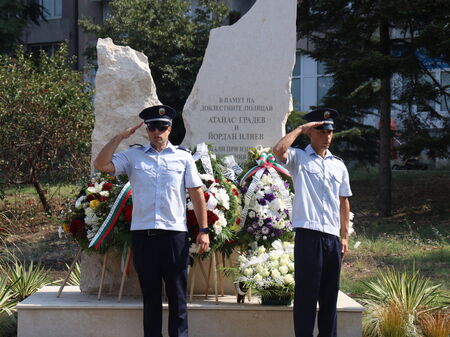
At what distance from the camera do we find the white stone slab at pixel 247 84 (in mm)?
7312

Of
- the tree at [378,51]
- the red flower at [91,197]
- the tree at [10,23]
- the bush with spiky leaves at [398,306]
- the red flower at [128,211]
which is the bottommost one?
the bush with spiky leaves at [398,306]

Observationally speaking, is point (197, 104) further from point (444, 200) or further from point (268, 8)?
point (444, 200)

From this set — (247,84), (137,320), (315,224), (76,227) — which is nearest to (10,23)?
(247,84)

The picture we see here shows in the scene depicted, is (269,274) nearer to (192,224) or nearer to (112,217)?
(192,224)

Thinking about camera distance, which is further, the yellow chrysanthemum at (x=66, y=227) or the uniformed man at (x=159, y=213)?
the yellow chrysanthemum at (x=66, y=227)

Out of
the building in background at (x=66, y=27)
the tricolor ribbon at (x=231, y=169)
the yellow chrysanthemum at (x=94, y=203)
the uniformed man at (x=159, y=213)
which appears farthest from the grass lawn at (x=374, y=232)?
the building in background at (x=66, y=27)

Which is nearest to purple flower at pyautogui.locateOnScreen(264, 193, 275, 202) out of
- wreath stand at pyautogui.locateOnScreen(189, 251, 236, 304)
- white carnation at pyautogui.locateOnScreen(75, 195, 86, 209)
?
wreath stand at pyautogui.locateOnScreen(189, 251, 236, 304)

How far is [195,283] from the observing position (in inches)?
265

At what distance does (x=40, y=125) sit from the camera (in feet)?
42.9

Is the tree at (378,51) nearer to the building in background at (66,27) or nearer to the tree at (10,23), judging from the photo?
the tree at (10,23)

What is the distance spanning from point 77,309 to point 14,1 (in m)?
18.1

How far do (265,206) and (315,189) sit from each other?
1.29m

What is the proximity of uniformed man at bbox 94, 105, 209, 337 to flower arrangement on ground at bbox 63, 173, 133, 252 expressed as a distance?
0.84 meters

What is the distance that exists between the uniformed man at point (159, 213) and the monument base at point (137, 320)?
729mm
